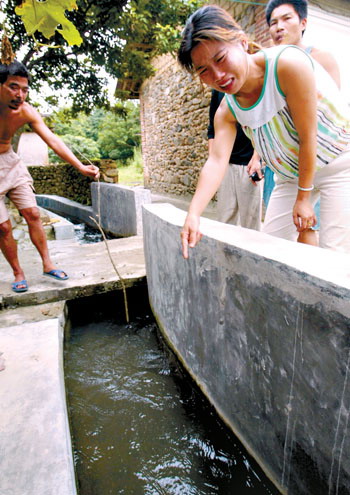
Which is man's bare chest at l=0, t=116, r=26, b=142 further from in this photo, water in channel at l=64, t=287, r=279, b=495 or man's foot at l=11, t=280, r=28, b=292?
water in channel at l=64, t=287, r=279, b=495

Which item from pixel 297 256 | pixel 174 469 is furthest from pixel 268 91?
pixel 174 469

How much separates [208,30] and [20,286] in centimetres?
251

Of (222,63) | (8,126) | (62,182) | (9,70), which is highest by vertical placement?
(9,70)

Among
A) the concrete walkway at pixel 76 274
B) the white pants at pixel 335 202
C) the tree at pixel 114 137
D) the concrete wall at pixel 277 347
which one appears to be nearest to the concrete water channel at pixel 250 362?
the concrete wall at pixel 277 347

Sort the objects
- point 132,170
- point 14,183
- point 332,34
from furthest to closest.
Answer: point 132,170, point 332,34, point 14,183

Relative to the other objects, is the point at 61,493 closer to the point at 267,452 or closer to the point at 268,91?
the point at 267,452

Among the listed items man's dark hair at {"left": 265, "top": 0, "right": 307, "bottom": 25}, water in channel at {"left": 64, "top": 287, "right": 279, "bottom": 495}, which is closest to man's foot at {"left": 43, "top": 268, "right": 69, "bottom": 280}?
water in channel at {"left": 64, "top": 287, "right": 279, "bottom": 495}

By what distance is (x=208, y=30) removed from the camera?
1.18m

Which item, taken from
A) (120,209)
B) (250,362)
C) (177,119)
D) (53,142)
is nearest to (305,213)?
(250,362)

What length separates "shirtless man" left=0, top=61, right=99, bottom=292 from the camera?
239 cm

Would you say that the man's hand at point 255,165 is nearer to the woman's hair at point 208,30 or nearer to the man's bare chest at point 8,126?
the woman's hair at point 208,30

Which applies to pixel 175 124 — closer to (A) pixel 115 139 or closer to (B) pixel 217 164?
(B) pixel 217 164

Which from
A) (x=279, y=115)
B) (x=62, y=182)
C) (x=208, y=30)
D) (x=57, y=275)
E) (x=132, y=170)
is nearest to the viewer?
(x=208, y=30)

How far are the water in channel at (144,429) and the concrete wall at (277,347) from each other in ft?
0.50
